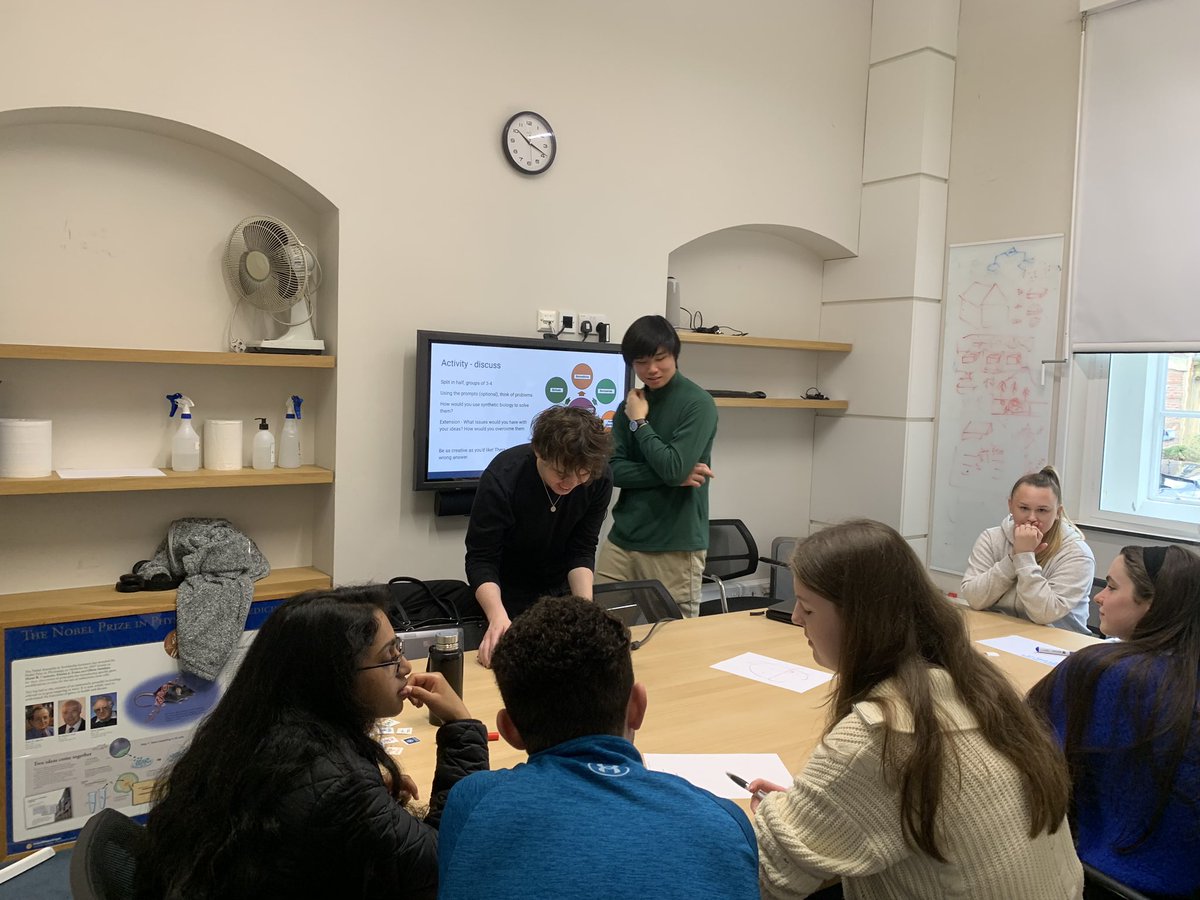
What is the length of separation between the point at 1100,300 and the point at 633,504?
8.09 feet

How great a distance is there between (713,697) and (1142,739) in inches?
36.6

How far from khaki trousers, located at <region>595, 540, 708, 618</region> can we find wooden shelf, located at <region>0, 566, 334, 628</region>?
1.21 meters

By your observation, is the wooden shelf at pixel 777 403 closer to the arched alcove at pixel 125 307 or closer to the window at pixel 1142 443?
the window at pixel 1142 443

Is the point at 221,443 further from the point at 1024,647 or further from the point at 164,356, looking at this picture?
the point at 1024,647

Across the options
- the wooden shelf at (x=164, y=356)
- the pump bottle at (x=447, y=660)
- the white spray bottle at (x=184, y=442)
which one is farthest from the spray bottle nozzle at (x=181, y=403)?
the pump bottle at (x=447, y=660)

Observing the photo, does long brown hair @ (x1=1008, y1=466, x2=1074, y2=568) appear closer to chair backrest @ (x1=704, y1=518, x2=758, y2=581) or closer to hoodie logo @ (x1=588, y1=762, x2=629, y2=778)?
chair backrest @ (x1=704, y1=518, x2=758, y2=581)

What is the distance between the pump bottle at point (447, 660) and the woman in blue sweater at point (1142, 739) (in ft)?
3.92

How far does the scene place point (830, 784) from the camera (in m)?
1.32

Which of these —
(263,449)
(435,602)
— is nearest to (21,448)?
(263,449)

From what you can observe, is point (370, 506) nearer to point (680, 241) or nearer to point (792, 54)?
point (680, 241)

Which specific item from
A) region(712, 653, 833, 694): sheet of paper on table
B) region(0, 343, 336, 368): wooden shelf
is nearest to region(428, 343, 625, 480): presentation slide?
region(0, 343, 336, 368): wooden shelf

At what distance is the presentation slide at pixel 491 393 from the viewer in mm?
3656

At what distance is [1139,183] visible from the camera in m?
4.08

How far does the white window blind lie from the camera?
12.9ft
